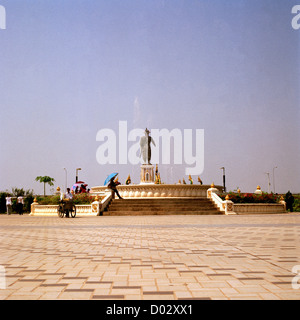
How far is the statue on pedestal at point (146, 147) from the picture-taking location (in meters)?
44.6

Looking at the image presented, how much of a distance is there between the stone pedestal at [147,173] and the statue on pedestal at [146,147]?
2.22 ft

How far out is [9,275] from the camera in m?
4.90

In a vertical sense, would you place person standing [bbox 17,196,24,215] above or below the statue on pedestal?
below

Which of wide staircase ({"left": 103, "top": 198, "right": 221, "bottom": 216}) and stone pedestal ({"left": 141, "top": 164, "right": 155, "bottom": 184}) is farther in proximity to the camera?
stone pedestal ({"left": 141, "top": 164, "right": 155, "bottom": 184})

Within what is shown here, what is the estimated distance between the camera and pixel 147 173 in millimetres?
44000

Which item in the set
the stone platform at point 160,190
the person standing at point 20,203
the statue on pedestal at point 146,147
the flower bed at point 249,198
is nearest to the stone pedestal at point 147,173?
the statue on pedestal at point 146,147

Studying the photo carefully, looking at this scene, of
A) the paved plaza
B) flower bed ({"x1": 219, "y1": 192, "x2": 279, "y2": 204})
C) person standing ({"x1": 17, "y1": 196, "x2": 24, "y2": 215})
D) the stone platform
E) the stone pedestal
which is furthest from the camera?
the stone pedestal

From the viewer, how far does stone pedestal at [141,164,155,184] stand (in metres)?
43.8

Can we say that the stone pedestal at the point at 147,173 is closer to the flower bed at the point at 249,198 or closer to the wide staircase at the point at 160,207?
the wide staircase at the point at 160,207

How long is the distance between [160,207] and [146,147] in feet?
65.1

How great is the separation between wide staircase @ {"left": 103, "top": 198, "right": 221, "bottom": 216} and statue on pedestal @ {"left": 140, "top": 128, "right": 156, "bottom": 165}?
17.4m

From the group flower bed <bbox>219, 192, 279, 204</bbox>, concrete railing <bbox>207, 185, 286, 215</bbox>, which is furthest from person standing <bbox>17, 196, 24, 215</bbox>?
flower bed <bbox>219, 192, 279, 204</bbox>

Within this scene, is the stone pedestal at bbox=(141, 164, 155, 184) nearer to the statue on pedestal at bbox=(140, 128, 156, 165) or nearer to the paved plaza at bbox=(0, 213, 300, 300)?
the statue on pedestal at bbox=(140, 128, 156, 165)
